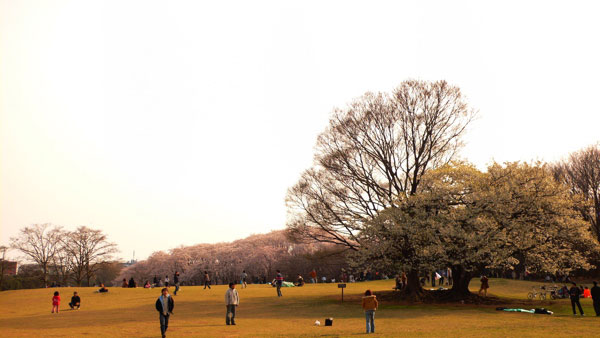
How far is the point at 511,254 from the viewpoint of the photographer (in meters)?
35.5

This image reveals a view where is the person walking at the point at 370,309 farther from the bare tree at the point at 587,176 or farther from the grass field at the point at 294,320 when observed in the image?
the bare tree at the point at 587,176

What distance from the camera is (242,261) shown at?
10650cm

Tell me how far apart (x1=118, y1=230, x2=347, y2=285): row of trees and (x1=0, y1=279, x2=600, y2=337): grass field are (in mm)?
57575

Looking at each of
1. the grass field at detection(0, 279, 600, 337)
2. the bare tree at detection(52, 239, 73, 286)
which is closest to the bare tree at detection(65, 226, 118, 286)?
the bare tree at detection(52, 239, 73, 286)

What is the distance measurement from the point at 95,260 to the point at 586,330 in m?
94.4

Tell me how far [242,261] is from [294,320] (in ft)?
266

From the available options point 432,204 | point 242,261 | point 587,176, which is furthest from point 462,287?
point 242,261

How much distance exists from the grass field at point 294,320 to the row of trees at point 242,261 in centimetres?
5758

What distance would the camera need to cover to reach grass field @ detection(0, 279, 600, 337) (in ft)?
70.5

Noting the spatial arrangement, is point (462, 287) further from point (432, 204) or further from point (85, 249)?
point (85, 249)

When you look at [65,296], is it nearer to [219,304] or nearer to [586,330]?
[219,304]

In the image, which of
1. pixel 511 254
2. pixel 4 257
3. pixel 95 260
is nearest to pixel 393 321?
pixel 511 254

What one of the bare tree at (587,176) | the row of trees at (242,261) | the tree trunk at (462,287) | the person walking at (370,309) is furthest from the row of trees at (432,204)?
the row of trees at (242,261)

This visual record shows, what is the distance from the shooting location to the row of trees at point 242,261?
102 meters
